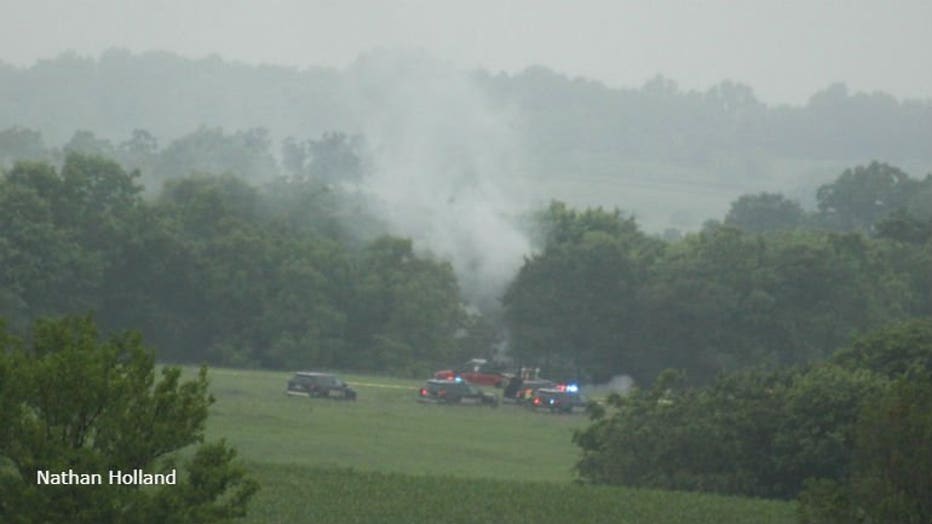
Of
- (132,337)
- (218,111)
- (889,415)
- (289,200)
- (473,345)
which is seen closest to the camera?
(132,337)

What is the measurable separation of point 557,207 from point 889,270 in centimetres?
2004

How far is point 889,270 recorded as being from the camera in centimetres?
8456

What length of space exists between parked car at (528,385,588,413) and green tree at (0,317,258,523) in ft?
138

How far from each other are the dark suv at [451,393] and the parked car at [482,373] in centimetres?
524

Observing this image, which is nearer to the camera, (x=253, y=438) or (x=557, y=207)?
(x=253, y=438)

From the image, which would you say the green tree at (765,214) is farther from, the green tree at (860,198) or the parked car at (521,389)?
the parked car at (521,389)

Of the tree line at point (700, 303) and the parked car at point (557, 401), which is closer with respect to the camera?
the parked car at point (557, 401)

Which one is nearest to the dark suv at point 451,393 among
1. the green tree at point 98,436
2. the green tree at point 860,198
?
the green tree at point 98,436

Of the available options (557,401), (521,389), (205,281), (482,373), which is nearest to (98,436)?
(557,401)

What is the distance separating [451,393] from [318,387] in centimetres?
446

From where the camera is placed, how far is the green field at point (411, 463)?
36938 millimetres

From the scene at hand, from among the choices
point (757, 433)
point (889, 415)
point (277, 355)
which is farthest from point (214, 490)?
point (277, 355)

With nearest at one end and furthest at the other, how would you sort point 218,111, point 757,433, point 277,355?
point 757,433, point 277,355, point 218,111

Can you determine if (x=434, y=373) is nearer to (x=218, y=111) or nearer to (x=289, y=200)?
(x=289, y=200)
